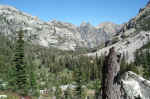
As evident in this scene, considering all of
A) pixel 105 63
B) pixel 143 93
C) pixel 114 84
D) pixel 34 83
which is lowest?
pixel 34 83

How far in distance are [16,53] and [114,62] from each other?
24982 millimetres

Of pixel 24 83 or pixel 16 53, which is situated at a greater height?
pixel 16 53

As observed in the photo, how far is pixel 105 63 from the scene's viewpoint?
6.46m

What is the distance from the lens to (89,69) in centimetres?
11119

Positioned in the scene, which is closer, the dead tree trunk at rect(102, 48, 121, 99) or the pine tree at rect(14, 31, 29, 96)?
the dead tree trunk at rect(102, 48, 121, 99)

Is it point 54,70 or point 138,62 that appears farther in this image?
point 54,70

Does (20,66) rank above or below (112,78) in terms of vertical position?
below

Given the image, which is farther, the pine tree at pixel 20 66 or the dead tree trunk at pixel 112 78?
the pine tree at pixel 20 66

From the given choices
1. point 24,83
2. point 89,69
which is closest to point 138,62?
point 89,69

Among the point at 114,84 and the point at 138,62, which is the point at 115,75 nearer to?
the point at 114,84

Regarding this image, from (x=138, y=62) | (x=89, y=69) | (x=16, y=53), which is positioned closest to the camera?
(x=16, y=53)

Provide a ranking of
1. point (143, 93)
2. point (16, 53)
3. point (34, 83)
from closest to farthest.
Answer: point (143, 93)
point (16, 53)
point (34, 83)

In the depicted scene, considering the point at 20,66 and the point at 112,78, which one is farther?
the point at 20,66

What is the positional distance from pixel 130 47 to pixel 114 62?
179 metres
